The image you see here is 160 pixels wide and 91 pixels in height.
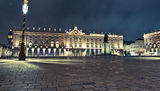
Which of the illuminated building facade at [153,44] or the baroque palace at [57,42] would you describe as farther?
the baroque palace at [57,42]

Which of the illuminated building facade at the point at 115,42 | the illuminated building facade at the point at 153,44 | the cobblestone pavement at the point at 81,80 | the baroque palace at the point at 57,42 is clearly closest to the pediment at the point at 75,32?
the baroque palace at the point at 57,42

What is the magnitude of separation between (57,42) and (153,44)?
2616 inches

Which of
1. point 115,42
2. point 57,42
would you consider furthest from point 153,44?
point 57,42

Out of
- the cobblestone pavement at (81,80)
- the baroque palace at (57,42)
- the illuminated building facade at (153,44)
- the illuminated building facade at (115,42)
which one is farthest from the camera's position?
the illuminated building facade at (115,42)

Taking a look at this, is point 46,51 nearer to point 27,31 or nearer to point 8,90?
point 27,31

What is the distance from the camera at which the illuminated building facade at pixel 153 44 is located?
78.9 m

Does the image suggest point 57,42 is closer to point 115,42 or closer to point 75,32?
point 75,32

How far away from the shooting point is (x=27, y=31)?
87.8 m

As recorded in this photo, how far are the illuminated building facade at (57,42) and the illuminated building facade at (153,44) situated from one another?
31724 mm

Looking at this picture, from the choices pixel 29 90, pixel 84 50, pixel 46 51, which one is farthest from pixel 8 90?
pixel 84 50

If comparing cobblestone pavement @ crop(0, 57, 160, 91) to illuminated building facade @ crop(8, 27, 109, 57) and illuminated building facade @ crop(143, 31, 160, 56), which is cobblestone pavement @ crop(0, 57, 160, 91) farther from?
illuminated building facade @ crop(143, 31, 160, 56)

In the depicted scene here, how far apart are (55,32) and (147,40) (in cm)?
7098

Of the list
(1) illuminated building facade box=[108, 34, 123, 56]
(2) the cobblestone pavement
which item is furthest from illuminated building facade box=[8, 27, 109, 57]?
(2) the cobblestone pavement

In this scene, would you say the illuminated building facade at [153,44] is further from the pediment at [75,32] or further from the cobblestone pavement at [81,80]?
the cobblestone pavement at [81,80]
